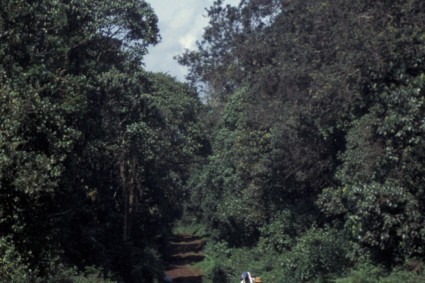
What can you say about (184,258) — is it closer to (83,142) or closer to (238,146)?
(238,146)

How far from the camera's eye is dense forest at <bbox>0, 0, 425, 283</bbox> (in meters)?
16.7

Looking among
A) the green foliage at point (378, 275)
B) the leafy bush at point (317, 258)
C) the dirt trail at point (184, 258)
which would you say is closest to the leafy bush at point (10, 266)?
the green foliage at point (378, 275)

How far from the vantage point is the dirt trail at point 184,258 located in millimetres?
39250

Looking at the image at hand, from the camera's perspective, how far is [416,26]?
18.0 meters

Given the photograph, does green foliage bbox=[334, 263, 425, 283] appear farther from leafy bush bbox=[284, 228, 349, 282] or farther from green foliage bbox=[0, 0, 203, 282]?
green foliage bbox=[0, 0, 203, 282]

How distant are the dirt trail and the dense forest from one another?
207 cm

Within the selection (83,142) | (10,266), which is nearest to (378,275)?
(83,142)

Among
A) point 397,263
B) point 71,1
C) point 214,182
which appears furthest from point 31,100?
point 214,182

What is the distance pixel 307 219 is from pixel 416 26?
1250 centimetres

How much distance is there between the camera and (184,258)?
154 feet

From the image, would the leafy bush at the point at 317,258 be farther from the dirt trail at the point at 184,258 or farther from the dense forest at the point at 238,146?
the dirt trail at the point at 184,258

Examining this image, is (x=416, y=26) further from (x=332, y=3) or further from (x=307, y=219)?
(x=307, y=219)

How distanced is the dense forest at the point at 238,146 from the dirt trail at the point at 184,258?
81.5 inches

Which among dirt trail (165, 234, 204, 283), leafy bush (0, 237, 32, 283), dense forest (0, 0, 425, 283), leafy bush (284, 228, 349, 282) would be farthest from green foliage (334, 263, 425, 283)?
dirt trail (165, 234, 204, 283)
